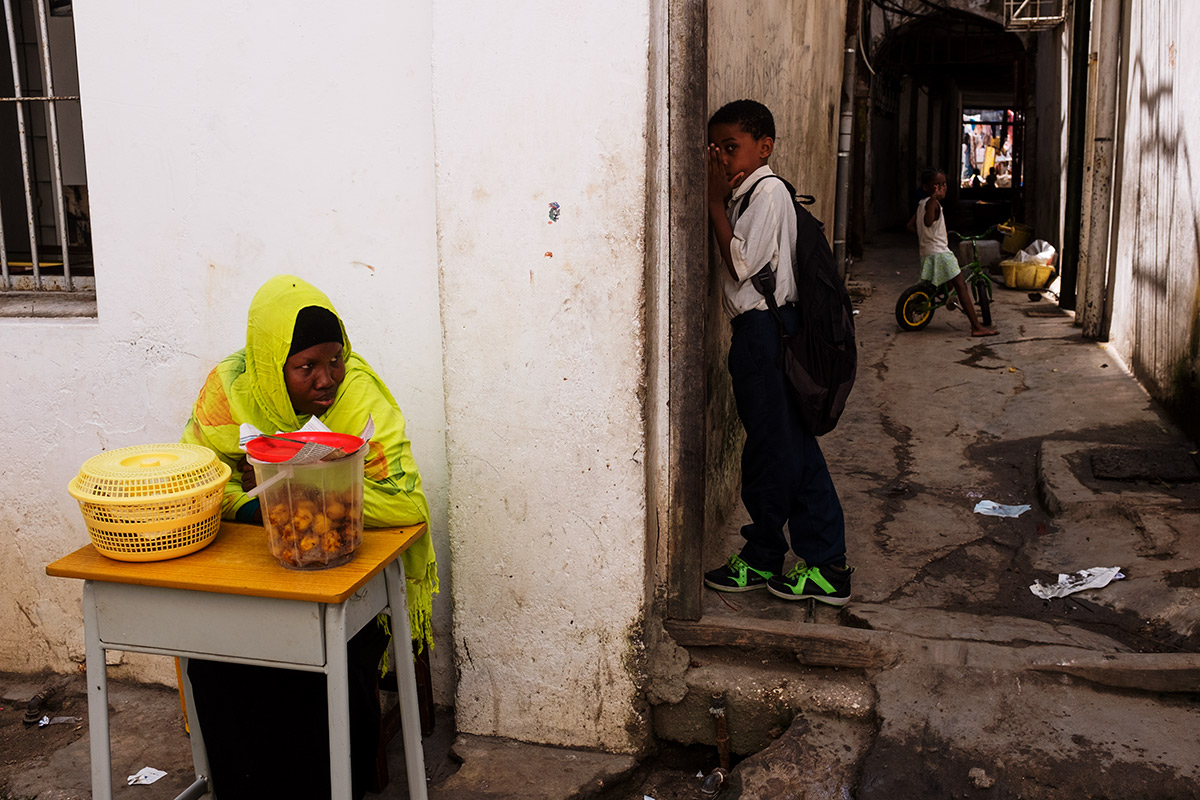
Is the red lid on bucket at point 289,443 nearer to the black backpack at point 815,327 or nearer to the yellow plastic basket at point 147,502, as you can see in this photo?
the yellow plastic basket at point 147,502

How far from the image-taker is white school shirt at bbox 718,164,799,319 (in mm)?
3223

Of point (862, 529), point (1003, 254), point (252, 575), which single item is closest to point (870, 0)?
point (1003, 254)

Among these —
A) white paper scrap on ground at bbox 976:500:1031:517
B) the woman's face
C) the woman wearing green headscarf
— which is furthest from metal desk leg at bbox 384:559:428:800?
white paper scrap on ground at bbox 976:500:1031:517

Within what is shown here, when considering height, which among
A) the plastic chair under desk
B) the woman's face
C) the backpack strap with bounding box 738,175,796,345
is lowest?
the plastic chair under desk

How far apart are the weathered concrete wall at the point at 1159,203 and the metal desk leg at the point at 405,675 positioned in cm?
450

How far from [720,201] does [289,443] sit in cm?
182

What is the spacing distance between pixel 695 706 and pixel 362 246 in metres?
1.71

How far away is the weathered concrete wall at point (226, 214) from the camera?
289 centimetres

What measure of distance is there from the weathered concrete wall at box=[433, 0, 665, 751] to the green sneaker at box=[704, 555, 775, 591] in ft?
2.25

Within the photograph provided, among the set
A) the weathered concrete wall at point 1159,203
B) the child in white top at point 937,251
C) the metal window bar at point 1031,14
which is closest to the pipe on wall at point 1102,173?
the weathered concrete wall at point 1159,203

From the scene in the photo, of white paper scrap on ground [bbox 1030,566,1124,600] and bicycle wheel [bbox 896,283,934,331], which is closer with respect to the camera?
white paper scrap on ground [bbox 1030,566,1124,600]

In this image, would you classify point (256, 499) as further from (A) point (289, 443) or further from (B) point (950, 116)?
(B) point (950, 116)

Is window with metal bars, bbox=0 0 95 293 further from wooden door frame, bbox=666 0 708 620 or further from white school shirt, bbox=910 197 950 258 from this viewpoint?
white school shirt, bbox=910 197 950 258

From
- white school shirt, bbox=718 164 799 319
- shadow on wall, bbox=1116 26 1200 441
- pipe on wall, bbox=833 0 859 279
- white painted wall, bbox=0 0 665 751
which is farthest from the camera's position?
pipe on wall, bbox=833 0 859 279
